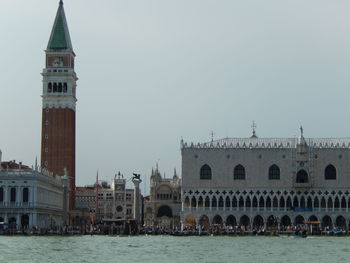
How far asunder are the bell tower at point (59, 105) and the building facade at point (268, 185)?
2143 centimetres

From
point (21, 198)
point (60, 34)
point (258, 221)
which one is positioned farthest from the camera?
point (60, 34)

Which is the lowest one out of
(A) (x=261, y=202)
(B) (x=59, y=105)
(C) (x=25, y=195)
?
(A) (x=261, y=202)

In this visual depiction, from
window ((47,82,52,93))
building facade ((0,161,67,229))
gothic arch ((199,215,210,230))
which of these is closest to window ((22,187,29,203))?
building facade ((0,161,67,229))

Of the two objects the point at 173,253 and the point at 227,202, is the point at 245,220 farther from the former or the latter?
the point at 173,253

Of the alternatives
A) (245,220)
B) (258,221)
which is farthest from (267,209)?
(245,220)

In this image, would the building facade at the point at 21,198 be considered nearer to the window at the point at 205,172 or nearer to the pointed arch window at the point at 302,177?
the window at the point at 205,172

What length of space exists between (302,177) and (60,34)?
4077 centimetres

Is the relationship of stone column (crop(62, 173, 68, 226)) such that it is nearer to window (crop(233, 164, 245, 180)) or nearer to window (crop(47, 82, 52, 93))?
window (crop(47, 82, 52, 93))

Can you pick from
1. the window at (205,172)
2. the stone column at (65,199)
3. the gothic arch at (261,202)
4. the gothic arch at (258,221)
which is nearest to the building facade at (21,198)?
the stone column at (65,199)

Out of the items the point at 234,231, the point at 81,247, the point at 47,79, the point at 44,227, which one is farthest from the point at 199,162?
the point at 81,247

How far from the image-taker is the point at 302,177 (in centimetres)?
10800

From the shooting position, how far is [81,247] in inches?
2611

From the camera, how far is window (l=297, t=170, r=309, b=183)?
4245 inches

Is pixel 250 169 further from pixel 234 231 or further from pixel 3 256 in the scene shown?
pixel 3 256
